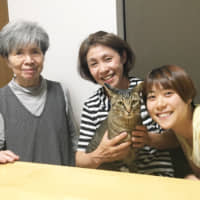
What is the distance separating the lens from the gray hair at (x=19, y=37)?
41.7 inches

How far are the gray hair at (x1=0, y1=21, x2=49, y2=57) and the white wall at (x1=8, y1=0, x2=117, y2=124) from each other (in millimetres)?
171

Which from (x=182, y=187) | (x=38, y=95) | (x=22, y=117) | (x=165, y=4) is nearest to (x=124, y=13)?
(x=165, y=4)

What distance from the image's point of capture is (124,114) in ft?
2.60

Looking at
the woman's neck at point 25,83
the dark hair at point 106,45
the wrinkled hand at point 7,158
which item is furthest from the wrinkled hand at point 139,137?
the woman's neck at point 25,83

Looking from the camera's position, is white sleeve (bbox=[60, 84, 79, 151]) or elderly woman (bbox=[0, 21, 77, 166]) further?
white sleeve (bbox=[60, 84, 79, 151])

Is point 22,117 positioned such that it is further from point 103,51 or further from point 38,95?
point 103,51

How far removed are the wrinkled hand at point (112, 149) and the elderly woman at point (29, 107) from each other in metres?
0.33

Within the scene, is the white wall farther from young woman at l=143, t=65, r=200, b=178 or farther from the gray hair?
young woman at l=143, t=65, r=200, b=178

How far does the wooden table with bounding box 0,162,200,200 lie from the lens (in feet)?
1.80

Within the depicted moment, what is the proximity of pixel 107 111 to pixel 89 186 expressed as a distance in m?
0.33

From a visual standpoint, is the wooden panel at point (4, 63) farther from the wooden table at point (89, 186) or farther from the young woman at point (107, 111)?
the wooden table at point (89, 186)

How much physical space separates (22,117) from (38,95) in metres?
0.12

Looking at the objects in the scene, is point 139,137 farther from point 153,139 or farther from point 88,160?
point 88,160

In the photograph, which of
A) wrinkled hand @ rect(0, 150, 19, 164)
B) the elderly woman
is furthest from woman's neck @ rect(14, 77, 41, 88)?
wrinkled hand @ rect(0, 150, 19, 164)
